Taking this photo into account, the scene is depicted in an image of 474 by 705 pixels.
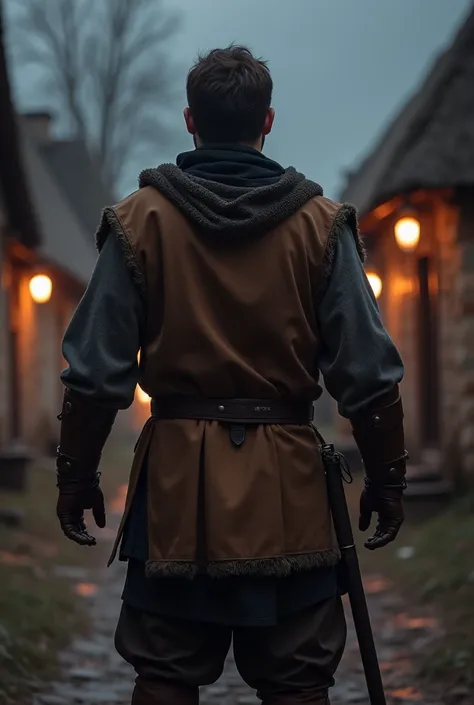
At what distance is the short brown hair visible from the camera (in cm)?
242

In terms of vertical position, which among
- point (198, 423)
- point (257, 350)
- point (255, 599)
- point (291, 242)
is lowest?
point (255, 599)

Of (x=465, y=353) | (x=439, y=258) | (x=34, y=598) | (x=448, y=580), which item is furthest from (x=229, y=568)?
(x=439, y=258)

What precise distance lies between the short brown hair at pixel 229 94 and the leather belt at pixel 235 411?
1.97ft

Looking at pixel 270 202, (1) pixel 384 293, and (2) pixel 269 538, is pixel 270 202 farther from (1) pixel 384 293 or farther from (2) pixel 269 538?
(1) pixel 384 293

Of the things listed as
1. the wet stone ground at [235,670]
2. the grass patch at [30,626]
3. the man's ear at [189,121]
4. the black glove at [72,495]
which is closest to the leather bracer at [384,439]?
the black glove at [72,495]

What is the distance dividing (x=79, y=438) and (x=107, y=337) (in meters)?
0.24

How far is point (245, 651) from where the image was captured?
241cm

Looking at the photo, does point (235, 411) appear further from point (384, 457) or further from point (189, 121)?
point (189, 121)

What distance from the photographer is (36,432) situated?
14.7m

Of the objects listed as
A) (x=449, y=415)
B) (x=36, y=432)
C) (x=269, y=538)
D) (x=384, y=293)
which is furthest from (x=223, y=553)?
(x=36, y=432)

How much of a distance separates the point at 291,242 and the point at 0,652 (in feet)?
8.01

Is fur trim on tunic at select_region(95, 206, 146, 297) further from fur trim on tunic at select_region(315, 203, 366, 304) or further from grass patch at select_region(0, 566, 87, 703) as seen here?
grass patch at select_region(0, 566, 87, 703)

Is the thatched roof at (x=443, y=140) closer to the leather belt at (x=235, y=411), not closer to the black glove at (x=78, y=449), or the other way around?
the leather belt at (x=235, y=411)

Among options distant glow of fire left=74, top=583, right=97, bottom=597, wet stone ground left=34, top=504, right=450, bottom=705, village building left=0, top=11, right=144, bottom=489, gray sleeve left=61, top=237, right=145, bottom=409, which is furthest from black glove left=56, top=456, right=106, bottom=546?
village building left=0, top=11, right=144, bottom=489
